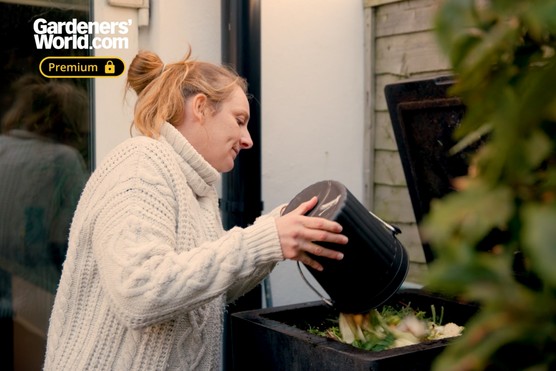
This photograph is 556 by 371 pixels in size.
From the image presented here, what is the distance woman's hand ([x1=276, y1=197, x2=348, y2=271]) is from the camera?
200 centimetres

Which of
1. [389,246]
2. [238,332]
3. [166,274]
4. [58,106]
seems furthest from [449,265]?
[58,106]

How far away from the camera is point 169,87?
2.38 m

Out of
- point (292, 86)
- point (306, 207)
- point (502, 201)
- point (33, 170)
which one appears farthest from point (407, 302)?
point (502, 201)

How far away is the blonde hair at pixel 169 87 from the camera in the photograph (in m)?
2.33

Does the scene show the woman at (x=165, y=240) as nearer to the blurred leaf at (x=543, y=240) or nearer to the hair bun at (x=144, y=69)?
the hair bun at (x=144, y=69)

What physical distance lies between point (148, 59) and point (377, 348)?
106cm

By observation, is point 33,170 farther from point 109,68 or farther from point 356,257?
point 356,257

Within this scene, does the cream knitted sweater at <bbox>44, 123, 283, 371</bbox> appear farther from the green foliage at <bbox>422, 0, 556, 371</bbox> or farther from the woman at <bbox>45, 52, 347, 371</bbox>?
the green foliage at <bbox>422, 0, 556, 371</bbox>

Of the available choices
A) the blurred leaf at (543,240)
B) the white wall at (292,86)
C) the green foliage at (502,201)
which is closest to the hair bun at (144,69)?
the white wall at (292,86)

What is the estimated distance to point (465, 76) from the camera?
68 cm

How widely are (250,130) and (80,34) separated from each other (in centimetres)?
82

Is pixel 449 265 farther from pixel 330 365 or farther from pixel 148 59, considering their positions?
pixel 148 59

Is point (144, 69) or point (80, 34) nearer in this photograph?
point (144, 69)

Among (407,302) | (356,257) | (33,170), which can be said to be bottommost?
(407,302)
